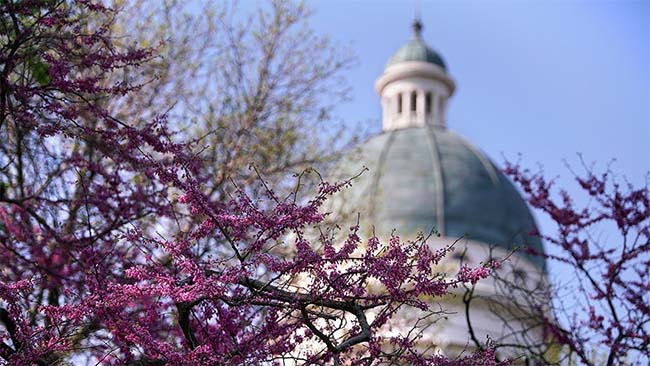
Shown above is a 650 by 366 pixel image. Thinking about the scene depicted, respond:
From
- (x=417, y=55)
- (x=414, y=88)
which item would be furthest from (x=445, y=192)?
(x=417, y=55)

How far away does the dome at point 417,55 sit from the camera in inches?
1665

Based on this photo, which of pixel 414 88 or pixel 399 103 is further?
pixel 399 103

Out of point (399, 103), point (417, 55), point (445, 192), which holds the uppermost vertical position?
point (417, 55)

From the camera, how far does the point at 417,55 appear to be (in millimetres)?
42312

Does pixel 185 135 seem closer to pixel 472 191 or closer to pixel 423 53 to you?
pixel 472 191

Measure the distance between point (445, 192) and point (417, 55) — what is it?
979 cm

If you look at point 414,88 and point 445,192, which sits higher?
point 414,88

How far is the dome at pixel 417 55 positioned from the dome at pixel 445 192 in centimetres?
566

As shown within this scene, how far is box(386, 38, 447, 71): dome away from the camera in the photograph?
139ft

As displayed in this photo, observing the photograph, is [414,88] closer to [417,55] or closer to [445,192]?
[417,55]

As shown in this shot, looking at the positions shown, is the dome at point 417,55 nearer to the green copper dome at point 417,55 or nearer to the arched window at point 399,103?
the green copper dome at point 417,55

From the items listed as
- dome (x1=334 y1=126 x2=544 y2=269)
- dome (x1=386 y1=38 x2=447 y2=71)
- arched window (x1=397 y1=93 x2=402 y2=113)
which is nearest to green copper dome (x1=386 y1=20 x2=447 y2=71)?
dome (x1=386 y1=38 x2=447 y2=71)

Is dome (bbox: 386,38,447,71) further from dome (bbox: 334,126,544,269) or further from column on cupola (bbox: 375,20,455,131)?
dome (bbox: 334,126,544,269)

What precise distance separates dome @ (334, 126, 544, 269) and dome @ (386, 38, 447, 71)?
18.6ft
